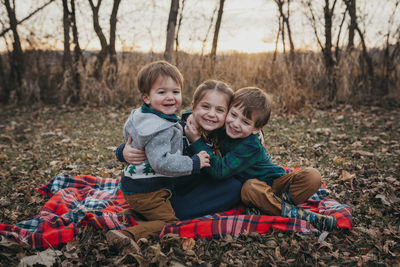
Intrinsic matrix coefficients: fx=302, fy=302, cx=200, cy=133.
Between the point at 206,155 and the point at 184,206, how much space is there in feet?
1.98

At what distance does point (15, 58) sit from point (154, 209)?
804 centimetres

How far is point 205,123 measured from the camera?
2723 mm

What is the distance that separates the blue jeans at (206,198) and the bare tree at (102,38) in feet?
22.7

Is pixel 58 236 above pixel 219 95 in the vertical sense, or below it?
below

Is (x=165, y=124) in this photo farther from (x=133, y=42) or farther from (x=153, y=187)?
(x=133, y=42)

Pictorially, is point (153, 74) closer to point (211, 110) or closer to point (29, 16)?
point (211, 110)

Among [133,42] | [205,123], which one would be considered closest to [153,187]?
[205,123]

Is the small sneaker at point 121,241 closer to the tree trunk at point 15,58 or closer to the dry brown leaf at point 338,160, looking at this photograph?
the dry brown leaf at point 338,160

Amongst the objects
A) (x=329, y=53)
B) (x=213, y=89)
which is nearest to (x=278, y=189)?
(x=213, y=89)

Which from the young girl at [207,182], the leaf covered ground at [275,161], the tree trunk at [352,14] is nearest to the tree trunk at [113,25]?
the leaf covered ground at [275,161]

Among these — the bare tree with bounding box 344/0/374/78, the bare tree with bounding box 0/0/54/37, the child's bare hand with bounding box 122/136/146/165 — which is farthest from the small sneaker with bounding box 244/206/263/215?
the bare tree with bounding box 0/0/54/37

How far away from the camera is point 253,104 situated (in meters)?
2.67

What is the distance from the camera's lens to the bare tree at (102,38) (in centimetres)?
881

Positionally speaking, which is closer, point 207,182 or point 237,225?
point 237,225
